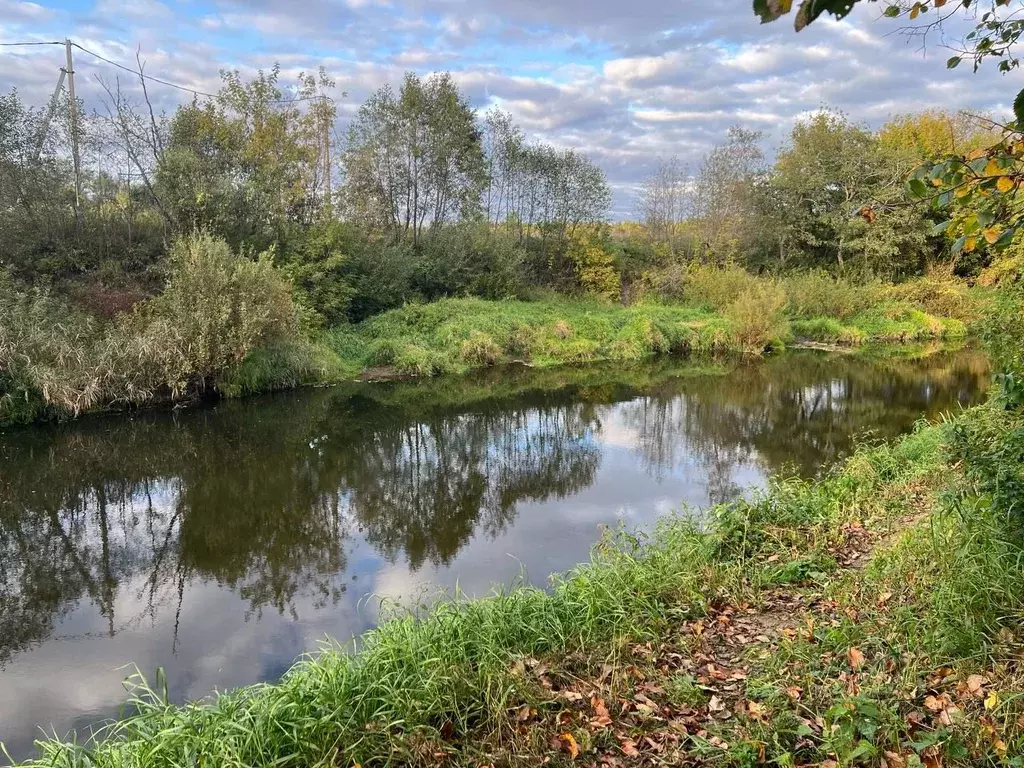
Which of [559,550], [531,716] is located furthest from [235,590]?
[531,716]

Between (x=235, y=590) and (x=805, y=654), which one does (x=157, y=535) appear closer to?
(x=235, y=590)

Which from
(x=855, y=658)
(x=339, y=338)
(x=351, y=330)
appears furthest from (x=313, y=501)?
(x=351, y=330)

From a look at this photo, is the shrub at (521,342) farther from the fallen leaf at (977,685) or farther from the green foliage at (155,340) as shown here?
the fallen leaf at (977,685)

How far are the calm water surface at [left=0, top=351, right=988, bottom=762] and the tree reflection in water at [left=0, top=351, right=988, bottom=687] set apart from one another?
37mm

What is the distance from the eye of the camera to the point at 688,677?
3.57 metres

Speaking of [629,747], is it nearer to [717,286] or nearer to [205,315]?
[205,315]

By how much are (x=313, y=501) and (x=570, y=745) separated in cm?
575

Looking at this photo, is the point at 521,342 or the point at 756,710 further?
the point at 521,342

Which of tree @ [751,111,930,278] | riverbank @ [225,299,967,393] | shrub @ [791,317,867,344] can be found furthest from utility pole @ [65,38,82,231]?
tree @ [751,111,930,278]

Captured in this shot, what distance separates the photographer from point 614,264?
87.2 feet

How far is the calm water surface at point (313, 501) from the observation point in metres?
5.23

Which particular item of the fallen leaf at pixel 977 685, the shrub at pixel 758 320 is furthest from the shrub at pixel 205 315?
the shrub at pixel 758 320

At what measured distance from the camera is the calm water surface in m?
5.23

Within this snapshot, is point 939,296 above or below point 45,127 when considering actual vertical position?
below
